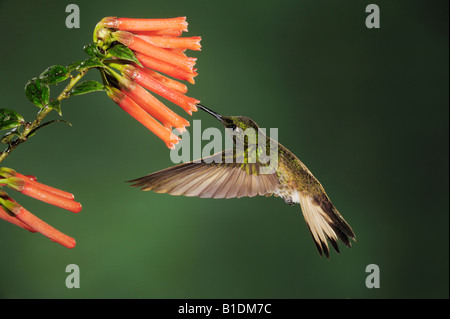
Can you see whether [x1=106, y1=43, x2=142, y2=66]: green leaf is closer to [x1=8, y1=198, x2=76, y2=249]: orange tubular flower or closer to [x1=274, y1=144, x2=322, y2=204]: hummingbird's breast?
[x1=8, y1=198, x2=76, y2=249]: orange tubular flower

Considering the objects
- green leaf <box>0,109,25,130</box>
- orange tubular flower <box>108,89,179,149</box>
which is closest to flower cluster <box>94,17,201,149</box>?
orange tubular flower <box>108,89,179,149</box>

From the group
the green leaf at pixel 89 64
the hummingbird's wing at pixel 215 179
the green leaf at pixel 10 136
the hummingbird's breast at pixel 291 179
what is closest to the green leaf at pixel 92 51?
the green leaf at pixel 89 64

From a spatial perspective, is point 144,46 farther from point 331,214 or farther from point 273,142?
point 331,214

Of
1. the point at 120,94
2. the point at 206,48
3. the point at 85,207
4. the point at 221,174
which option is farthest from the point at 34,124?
the point at 206,48

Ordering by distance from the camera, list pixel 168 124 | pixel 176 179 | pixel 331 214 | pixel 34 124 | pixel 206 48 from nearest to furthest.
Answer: pixel 34 124 → pixel 168 124 → pixel 176 179 → pixel 331 214 → pixel 206 48

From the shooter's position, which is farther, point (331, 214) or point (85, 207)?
point (85, 207)

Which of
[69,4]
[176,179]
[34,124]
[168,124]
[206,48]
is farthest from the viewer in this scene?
[206,48]

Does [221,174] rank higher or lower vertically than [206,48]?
lower

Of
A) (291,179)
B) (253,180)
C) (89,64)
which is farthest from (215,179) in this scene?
(89,64)
